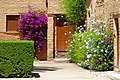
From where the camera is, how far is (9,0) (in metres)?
29.8

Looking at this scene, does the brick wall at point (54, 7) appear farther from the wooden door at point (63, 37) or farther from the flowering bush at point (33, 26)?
the wooden door at point (63, 37)

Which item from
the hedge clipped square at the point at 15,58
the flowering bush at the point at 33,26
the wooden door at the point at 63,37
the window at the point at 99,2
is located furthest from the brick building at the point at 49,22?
the hedge clipped square at the point at 15,58

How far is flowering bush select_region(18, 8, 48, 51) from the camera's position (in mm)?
28812

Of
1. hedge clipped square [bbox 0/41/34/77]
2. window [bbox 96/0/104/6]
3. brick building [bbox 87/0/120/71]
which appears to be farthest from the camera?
window [bbox 96/0/104/6]

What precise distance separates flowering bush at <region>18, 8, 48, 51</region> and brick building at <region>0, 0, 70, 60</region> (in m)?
0.50

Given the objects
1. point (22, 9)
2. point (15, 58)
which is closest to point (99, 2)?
point (22, 9)

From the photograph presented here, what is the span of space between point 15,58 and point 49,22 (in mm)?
12201

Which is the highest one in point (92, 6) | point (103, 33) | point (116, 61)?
point (92, 6)

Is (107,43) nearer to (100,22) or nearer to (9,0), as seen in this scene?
(100,22)

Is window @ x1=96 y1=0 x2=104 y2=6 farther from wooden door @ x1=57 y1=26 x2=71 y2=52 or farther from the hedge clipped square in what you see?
the hedge clipped square

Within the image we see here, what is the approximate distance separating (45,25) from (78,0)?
119 inches

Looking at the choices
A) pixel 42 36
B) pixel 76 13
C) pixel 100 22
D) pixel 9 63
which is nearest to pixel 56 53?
pixel 42 36

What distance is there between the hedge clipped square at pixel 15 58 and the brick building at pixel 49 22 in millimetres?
11867

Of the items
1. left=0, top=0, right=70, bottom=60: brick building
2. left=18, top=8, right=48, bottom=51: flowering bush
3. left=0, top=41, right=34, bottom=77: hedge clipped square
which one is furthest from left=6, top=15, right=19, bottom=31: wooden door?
left=0, top=41, right=34, bottom=77: hedge clipped square
